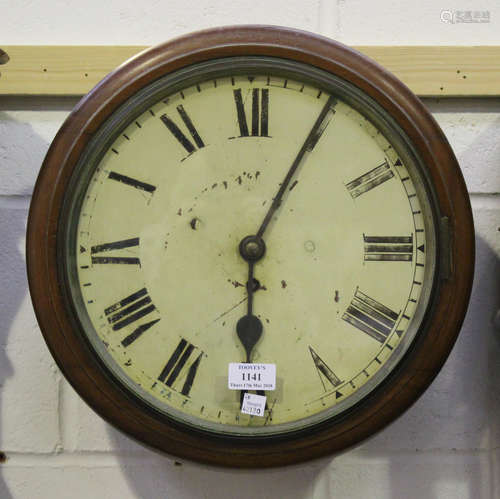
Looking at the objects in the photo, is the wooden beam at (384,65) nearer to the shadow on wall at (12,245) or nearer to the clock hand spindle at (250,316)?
the shadow on wall at (12,245)

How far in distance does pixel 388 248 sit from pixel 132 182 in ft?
0.91

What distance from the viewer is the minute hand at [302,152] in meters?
0.54

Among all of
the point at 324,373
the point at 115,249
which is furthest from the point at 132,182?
the point at 324,373

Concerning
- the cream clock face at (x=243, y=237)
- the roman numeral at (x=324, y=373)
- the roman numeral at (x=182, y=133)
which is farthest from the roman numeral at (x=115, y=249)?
the roman numeral at (x=324, y=373)

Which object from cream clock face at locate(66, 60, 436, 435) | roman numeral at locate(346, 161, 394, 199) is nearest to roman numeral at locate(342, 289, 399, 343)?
cream clock face at locate(66, 60, 436, 435)

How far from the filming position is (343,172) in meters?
0.54

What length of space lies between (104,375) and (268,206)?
24 centimetres

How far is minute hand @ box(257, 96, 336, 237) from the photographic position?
537 mm

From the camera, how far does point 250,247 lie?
1.75 ft

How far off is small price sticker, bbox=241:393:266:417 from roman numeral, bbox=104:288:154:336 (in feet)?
0.41

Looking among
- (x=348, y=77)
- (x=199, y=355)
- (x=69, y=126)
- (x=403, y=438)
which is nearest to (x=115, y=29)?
(x=69, y=126)

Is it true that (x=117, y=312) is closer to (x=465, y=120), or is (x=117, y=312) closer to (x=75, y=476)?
(x=75, y=476)

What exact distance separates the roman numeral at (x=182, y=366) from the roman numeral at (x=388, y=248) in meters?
0.21

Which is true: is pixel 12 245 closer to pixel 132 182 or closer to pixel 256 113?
pixel 132 182
